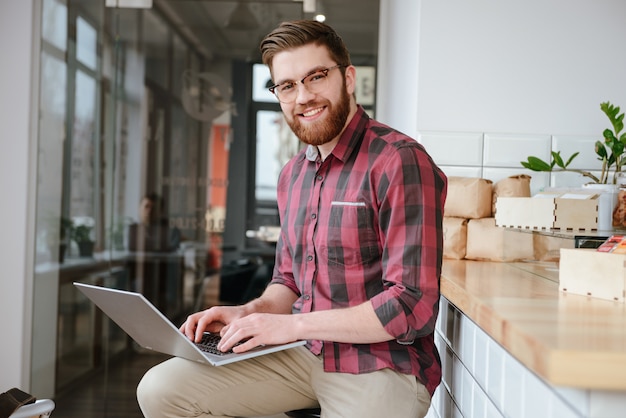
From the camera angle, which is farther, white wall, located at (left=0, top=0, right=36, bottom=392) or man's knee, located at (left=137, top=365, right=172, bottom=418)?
white wall, located at (left=0, top=0, right=36, bottom=392)

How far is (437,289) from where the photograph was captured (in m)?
1.38

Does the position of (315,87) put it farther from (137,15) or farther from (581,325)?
(137,15)

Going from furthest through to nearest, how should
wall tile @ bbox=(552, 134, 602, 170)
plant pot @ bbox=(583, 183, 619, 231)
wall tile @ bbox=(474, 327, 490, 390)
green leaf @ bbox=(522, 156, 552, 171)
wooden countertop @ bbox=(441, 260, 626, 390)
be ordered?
wall tile @ bbox=(552, 134, 602, 170), green leaf @ bbox=(522, 156, 552, 171), plant pot @ bbox=(583, 183, 619, 231), wall tile @ bbox=(474, 327, 490, 390), wooden countertop @ bbox=(441, 260, 626, 390)

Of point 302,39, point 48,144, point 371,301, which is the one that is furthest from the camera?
point 48,144

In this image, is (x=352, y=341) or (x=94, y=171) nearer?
(x=352, y=341)

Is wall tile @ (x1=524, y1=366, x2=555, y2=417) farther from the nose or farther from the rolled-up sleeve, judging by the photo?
the nose

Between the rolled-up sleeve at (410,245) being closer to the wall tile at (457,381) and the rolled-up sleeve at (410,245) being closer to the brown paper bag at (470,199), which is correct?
the wall tile at (457,381)

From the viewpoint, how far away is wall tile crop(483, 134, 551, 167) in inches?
104

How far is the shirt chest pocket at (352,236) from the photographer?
151 cm

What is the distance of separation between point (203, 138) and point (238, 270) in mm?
744

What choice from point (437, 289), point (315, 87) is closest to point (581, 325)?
point (437, 289)

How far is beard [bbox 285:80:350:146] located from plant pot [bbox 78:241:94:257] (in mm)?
2465

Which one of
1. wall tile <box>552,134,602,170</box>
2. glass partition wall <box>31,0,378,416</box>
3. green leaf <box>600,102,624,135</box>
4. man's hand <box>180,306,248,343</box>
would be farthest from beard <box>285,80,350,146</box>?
glass partition wall <box>31,0,378,416</box>

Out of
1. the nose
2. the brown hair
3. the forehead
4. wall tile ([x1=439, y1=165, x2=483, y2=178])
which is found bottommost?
wall tile ([x1=439, y1=165, x2=483, y2=178])
